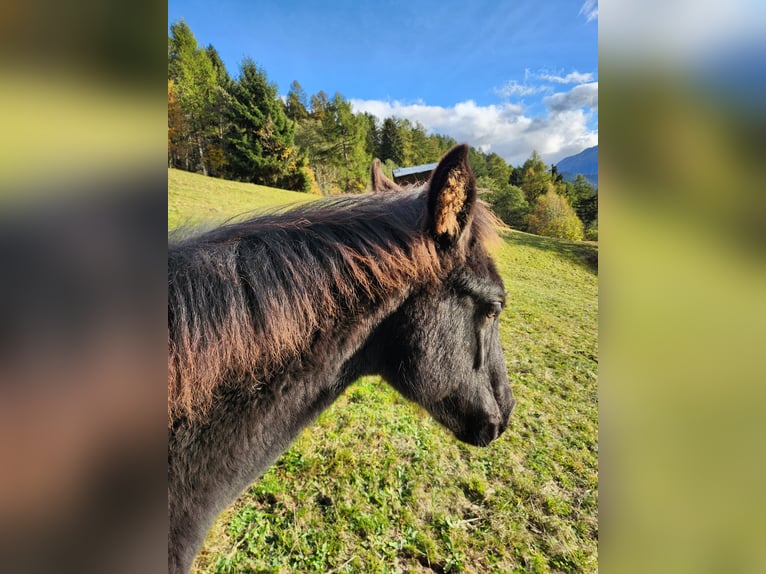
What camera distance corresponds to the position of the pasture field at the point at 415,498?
109 inches

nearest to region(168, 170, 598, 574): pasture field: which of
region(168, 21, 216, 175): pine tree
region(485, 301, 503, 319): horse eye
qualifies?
region(485, 301, 503, 319): horse eye

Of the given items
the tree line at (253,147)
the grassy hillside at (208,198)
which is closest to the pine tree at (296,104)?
the tree line at (253,147)

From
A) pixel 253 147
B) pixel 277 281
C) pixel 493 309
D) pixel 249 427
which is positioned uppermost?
pixel 253 147

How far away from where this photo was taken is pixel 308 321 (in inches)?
55.2

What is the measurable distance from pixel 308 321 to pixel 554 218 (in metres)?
28.6

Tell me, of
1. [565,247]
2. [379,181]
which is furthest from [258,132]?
[379,181]

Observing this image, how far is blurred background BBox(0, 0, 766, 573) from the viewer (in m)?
0.41

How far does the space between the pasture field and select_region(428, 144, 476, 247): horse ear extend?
1.60ft

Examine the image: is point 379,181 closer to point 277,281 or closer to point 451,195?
point 451,195
